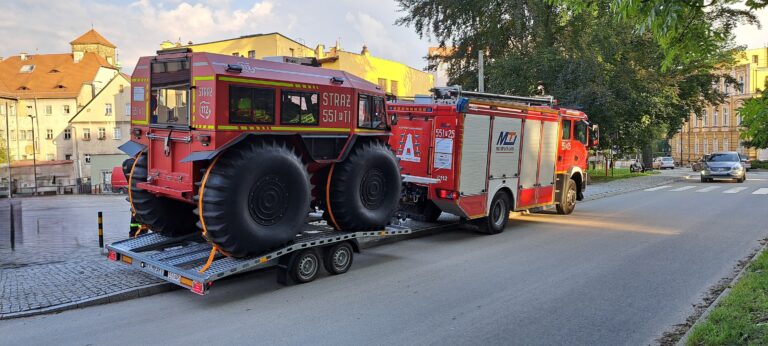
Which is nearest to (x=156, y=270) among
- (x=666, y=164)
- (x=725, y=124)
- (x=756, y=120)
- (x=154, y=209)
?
(x=154, y=209)

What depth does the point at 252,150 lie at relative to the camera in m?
6.74

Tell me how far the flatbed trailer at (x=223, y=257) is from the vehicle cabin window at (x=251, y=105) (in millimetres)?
1718

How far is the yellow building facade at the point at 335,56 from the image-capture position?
117 feet

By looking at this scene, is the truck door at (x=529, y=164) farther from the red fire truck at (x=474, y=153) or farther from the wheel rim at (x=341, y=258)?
the wheel rim at (x=341, y=258)

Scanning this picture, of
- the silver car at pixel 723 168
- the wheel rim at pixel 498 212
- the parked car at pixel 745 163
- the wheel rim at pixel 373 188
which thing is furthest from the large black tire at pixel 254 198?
the parked car at pixel 745 163

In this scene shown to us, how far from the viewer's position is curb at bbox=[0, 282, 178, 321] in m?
6.04

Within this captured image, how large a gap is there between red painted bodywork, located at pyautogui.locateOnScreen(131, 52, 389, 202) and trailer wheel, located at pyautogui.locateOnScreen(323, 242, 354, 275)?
122cm

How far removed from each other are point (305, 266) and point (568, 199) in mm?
9435

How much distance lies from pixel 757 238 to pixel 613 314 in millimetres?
6894

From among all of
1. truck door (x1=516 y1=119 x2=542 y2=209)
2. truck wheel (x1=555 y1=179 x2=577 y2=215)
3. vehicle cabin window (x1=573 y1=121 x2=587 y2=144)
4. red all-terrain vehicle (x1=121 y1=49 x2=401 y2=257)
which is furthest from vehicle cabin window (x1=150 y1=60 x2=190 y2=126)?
vehicle cabin window (x1=573 y1=121 x2=587 y2=144)

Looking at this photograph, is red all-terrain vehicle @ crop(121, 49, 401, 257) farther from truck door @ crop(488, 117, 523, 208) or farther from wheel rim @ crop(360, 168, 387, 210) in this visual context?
truck door @ crop(488, 117, 523, 208)

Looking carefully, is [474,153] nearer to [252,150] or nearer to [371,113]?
[371,113]

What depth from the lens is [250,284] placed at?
24.5ft

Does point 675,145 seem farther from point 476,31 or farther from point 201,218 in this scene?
point 201,218
